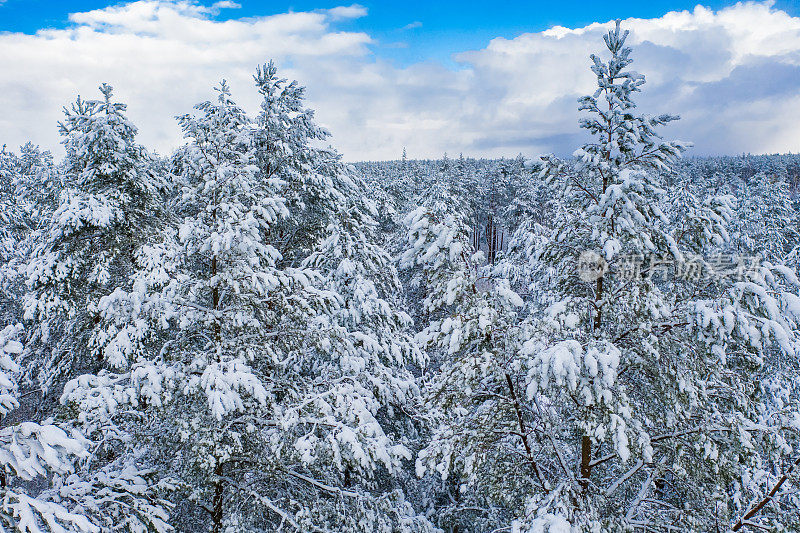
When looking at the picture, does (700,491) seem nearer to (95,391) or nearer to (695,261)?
(695,261)

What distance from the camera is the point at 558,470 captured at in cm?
614

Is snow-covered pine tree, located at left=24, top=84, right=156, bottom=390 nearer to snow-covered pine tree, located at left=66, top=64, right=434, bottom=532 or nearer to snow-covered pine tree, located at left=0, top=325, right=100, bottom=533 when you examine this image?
snow-covered pine tree, located at left=66, top=64, right=434, bottom=532

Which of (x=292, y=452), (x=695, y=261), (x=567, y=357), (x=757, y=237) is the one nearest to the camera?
(x=567, y=357)

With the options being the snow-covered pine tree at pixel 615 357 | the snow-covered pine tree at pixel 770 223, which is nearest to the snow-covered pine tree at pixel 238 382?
the snow-covered pine tree at pixel 615 357

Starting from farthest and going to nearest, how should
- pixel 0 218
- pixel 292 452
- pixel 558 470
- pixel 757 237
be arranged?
pixel 757 237, pixel 0 218, pixel 292 452, pixel 558 470

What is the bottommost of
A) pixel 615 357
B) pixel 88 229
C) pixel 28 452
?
pixel 28 452

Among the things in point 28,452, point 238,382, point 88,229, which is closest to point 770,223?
point 238,382

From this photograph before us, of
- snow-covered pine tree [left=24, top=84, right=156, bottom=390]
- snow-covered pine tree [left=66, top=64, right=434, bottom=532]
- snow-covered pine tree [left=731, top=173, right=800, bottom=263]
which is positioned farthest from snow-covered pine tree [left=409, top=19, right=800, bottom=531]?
snow-covered pine tree [left=731, top=173, right=800, bottom=263]

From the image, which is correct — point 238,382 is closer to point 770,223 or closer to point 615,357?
point 615,357

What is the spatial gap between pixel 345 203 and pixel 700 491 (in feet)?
30.2

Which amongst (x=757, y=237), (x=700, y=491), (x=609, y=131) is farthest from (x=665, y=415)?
(x=757, y=237)

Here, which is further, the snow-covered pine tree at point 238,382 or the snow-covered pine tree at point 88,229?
the snow-covered pine tree at point 88,229

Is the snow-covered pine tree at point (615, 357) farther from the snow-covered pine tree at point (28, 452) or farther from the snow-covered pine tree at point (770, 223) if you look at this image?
the snow-covered pine tree at point (770, 223)

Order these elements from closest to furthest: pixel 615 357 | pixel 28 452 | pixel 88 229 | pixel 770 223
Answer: pixel 28 452, pixel 615 357, pixel 88 229, pixel 770 223
